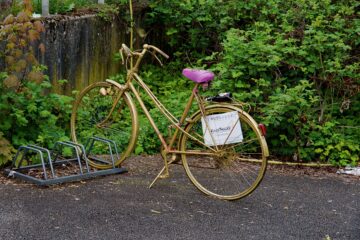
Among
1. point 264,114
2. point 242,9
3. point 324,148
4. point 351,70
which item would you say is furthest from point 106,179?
point 242,9

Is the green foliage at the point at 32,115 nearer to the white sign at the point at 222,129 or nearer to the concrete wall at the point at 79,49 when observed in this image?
the concrete wall at the point at 79,49

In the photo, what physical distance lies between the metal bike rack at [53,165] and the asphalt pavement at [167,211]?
0.07 metres

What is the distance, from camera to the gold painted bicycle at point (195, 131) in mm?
5895

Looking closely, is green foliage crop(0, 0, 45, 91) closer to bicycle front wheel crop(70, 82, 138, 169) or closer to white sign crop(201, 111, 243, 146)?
bicycle front wheel crop(70, 82, 138, 169)

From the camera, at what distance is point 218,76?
8156 mm

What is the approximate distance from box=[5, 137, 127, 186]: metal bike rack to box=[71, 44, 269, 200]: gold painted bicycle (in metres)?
0.14

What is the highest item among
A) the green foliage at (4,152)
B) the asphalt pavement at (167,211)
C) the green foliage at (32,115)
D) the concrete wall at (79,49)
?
the concrete wall at (79,49)

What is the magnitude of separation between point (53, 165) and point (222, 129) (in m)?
1.90

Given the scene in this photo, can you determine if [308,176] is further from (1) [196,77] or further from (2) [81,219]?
(2) [81,219]

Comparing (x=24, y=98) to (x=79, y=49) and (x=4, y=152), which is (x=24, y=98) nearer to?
(x=4, y=152)

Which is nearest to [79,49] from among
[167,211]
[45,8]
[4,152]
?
[45,8]

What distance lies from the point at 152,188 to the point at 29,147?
124 cm

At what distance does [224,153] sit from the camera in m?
5.92

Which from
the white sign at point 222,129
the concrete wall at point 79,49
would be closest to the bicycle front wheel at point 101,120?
the concrete wall at point 79,49
